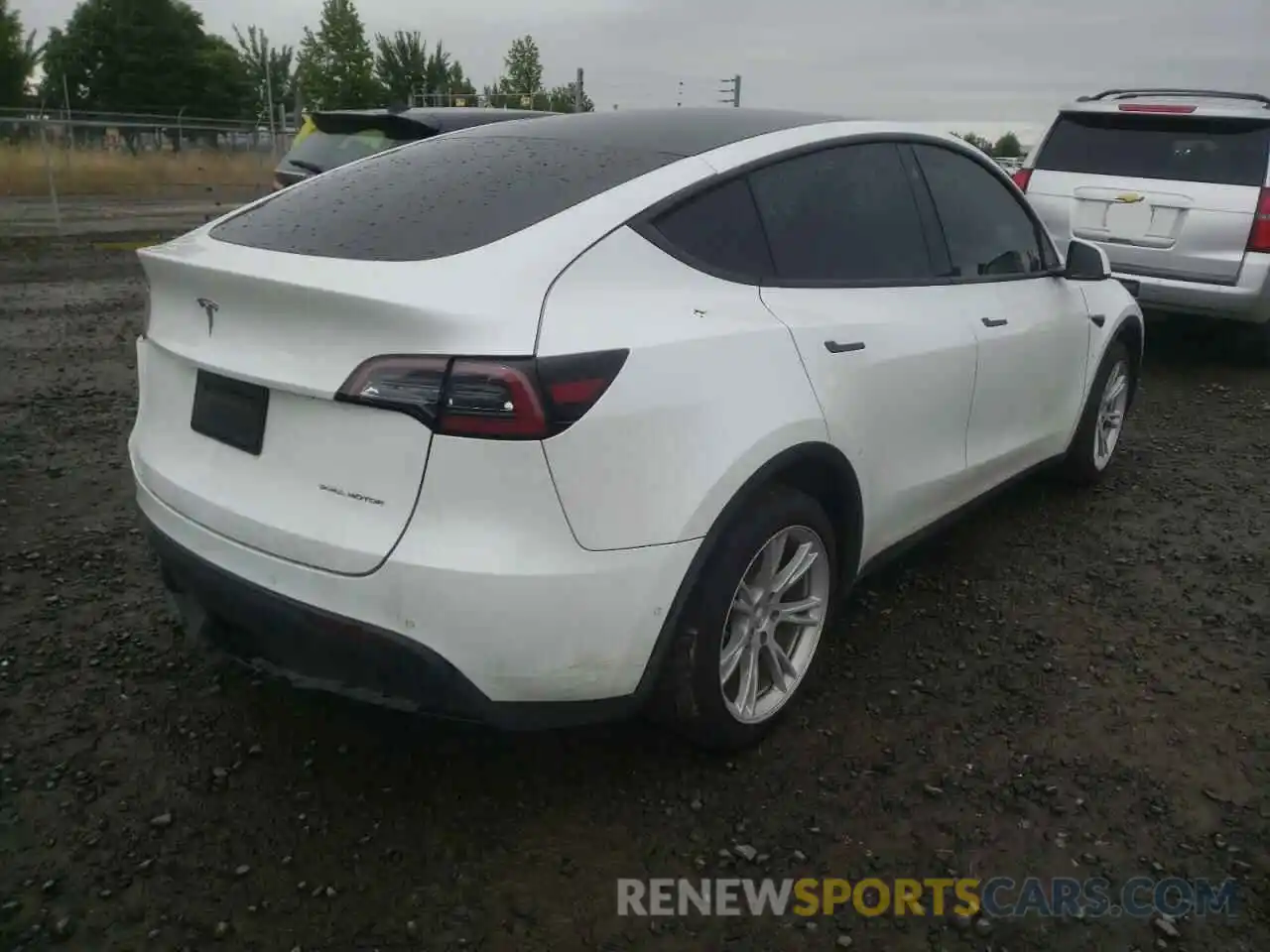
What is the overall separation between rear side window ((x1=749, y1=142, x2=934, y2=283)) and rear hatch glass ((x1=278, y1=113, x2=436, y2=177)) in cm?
512

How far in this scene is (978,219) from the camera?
3928 millimetres

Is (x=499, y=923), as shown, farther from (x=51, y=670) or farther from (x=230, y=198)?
(x=230, y=198)

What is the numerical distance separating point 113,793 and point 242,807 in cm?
34

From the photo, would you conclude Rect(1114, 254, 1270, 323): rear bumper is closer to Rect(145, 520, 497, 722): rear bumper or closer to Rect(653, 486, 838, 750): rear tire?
Rect(653, 486, 838, 750): rear tire

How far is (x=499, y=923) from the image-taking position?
229cm

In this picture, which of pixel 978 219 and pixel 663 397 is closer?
pixel 663 397

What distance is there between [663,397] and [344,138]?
702cm

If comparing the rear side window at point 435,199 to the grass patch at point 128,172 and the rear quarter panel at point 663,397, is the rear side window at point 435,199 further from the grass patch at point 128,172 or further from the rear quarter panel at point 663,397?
the grass patch at point 128,172

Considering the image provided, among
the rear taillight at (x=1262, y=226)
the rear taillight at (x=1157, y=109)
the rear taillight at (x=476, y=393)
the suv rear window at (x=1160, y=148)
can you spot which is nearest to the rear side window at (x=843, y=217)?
the rear taillight at (x=476, y=393)

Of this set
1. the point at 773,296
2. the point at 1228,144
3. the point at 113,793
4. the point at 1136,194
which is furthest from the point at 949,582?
the point at 1228,144

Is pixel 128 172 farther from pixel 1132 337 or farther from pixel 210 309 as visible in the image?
pixel 210 309

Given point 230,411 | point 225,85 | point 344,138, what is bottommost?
point 230,411

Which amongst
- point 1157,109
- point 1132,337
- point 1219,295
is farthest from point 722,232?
point 1157,109

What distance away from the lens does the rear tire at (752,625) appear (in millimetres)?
2568
